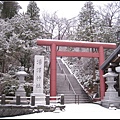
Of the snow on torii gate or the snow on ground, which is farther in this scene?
the snow on torii gate

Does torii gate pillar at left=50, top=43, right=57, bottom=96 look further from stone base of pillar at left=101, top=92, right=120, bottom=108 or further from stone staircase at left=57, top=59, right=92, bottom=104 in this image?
stone base of pillar at left=101, top=92, right=120, bottom=108

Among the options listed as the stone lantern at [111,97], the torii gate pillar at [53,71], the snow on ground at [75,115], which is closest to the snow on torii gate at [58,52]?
the torii gate pillar at [53,71]

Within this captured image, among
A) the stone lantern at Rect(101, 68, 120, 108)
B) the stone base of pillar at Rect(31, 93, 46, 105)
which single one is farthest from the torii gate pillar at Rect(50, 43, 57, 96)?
the stone lantern at Rect(101, 68, 120, 108)

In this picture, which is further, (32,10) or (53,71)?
(32,10)

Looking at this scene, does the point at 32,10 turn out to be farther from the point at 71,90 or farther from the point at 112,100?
the point at 112,100

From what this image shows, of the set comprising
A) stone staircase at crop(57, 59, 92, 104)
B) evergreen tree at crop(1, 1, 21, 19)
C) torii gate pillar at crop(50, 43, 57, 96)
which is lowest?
stone staircase at crop(57, 59, 92, 104)

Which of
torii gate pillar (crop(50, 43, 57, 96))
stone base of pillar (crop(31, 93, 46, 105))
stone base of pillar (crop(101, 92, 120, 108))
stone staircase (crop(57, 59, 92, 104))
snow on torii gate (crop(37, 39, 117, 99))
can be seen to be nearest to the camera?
stone base of pillar (crop(31, 93, 46, 105))

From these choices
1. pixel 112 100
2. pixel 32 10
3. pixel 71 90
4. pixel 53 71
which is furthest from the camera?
pixel 32 10

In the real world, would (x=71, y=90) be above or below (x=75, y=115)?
below

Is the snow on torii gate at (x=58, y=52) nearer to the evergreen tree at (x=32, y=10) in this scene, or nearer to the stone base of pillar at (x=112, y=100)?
the stone base of pillar at (x=112, y=100)

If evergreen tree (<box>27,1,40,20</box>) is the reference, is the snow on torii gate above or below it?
below

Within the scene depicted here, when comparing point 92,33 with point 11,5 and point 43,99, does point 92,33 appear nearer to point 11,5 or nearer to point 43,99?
point 11,5

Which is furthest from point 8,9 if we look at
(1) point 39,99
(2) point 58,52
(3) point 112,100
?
(3) point 112,100

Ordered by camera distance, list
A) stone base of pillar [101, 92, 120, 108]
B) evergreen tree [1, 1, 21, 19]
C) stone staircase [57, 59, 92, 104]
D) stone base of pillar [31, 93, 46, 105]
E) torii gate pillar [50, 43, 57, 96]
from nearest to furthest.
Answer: stone base of pillar [31, 93, 46, 105] < stone base of pillar [101, 92, 120, 108] < torii gate pillar [50, 43, 57, 96] < stone staircase [57, 59, 92, 104] < evergreen tree [1, 1, 21, 19]
